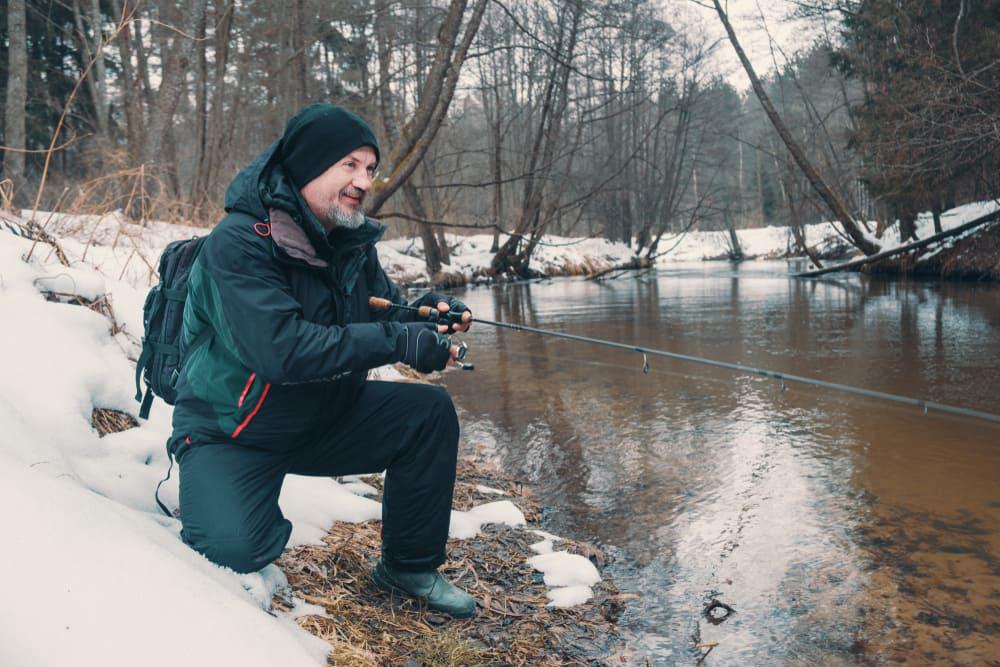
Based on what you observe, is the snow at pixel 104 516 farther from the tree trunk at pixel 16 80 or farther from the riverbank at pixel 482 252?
the tree trunk at pixel 16 80

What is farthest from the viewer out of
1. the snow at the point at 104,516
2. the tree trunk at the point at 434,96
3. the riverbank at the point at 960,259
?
the riverbank at the point at 960,259

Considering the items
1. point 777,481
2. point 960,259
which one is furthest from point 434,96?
point 960,259

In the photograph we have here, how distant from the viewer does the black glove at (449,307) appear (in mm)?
2900

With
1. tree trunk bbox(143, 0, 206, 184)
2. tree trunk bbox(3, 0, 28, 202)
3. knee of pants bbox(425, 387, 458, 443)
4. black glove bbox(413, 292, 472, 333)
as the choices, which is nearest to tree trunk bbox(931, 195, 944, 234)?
tree trunk bbox(143, 0, 206, 184)

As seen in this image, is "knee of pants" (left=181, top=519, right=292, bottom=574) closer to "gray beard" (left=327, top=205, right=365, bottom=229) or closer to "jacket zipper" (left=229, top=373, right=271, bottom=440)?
"jacket zipper" (left=229, top=373, right=271, bottom=440)

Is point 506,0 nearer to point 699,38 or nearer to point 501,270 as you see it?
point 501,270

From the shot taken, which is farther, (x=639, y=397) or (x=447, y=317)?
(x=639, y=397)

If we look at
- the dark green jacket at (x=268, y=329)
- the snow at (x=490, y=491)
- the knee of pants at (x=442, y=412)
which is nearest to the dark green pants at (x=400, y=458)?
the knee of pants at (x=442, y=412)

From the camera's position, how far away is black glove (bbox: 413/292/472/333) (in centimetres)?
290

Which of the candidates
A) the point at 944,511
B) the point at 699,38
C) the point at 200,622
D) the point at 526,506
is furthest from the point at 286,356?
the point at 699,38

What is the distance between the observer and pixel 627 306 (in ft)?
44.6

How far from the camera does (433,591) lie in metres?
2.59

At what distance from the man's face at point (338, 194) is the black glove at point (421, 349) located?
0.42m

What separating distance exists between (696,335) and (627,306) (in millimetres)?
4251
